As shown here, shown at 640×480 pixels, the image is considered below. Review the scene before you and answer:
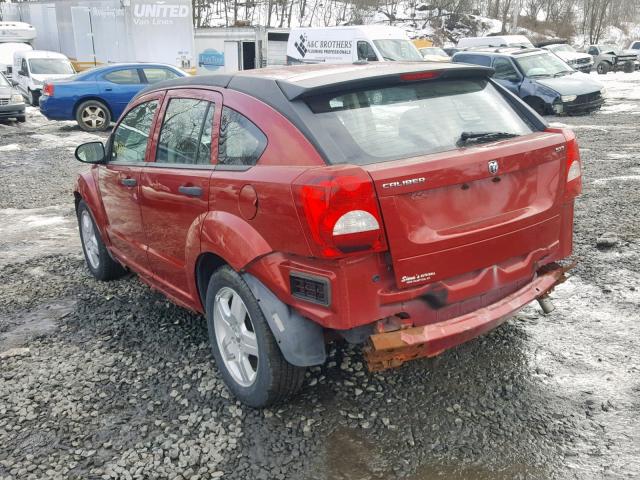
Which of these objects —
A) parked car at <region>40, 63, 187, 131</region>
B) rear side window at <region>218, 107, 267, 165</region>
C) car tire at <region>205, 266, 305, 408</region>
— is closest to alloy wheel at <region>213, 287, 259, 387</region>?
car tire at <region>205, 266, 305, 408</region>

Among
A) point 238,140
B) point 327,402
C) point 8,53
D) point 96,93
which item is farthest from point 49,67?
point 327,402

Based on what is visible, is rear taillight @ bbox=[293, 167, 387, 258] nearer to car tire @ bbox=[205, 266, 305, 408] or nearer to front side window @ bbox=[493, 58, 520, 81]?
car tire @ bbox=[205, 266, 305, 408]

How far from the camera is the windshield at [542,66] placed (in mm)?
15516

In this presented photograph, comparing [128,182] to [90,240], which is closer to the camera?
[128,182]

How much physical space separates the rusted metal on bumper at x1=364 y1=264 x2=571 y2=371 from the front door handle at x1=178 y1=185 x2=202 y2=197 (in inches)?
49.9

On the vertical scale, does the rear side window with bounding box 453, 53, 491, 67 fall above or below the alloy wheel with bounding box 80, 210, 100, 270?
above

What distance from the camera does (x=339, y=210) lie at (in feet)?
8.28

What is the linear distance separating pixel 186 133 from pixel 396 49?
1650 cm

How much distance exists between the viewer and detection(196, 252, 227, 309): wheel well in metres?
3.28

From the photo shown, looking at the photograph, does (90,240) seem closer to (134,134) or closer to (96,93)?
(134,134)

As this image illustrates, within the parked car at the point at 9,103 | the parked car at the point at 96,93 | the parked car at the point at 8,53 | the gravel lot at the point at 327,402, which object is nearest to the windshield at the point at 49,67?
the parked car at the point at 9,103

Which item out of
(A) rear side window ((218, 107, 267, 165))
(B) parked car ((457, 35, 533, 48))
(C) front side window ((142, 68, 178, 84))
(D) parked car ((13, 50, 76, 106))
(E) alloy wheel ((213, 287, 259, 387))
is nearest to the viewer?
(A) rear side window ((218, 107, 267, 165))

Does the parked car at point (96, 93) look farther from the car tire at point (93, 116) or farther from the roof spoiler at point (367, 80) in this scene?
the roof spoiler at point (367, 80)

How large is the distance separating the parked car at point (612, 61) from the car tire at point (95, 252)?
36405 millimetres
